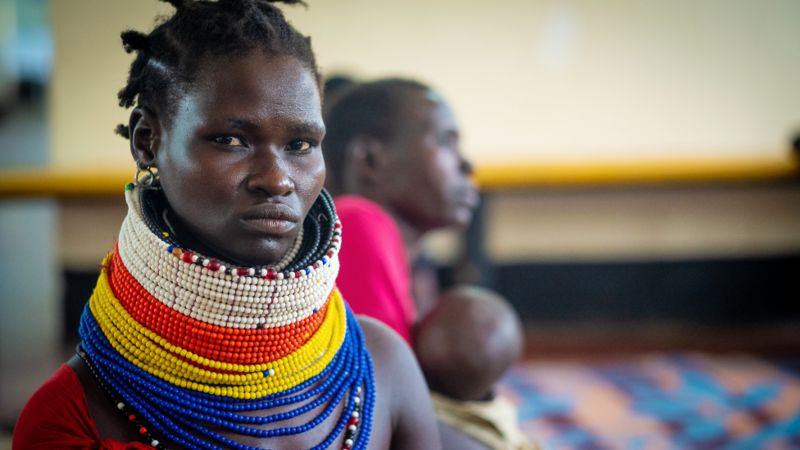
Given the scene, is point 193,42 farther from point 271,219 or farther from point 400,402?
point 400,402

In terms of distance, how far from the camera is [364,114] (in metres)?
1.77

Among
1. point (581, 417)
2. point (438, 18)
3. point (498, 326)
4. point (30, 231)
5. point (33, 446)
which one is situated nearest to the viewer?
point (33, 446)

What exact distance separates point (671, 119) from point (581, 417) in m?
2.25

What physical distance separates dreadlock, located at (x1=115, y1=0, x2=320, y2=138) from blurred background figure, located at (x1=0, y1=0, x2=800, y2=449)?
3220 millimetres

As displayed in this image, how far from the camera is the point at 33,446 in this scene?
32.5 inches

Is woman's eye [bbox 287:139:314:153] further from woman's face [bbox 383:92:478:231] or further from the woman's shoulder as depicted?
woman's face [bbox 383:92:478:231]

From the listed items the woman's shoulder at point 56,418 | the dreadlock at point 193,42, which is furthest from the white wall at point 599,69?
the woman's shoulder at point 56,418

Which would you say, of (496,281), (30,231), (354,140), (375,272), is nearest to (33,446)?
(375,272)

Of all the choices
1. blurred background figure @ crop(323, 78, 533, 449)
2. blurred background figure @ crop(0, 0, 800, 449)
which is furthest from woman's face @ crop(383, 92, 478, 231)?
blurred background figure @ crop(0, 0, 800, 449)

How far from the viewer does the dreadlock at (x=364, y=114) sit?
1.73 m

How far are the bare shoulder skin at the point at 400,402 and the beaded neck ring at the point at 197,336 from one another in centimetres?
13

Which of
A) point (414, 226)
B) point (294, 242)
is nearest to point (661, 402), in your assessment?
point (414, 226)

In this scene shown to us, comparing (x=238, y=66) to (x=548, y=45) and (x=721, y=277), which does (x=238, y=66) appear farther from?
(x=721, y=277)

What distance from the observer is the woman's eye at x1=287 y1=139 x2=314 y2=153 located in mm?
911
